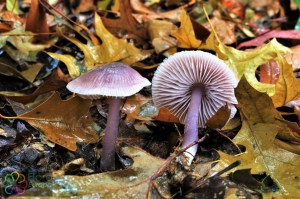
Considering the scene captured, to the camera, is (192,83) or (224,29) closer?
(192,83)

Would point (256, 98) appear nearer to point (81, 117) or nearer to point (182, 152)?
point (182, 152)

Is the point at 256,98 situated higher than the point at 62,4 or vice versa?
the point at 62,4

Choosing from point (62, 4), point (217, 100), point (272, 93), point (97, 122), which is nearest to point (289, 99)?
point (272, 93)

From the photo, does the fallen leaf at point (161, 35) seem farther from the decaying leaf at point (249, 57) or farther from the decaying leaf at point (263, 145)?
the decaying leaf at point (263, 145)

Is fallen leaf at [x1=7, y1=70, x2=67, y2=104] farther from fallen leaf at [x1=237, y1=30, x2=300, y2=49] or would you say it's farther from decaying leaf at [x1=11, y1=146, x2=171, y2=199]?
fallen leaf at [x1=237, y1=30, x2=300, y2=49]

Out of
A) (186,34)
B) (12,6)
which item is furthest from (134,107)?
(12,6)

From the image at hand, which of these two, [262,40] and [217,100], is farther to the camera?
[262,40]

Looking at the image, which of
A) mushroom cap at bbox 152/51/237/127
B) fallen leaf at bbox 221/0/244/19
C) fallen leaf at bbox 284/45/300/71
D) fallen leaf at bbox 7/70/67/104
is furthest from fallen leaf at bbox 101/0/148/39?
fallen leaf at bbox 221/0/244/19

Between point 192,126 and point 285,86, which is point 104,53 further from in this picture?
point 285,86
